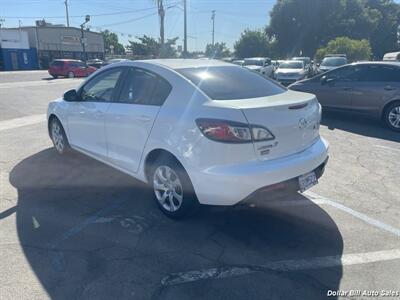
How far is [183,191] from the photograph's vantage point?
326 centimetres

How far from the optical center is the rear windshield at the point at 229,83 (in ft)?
10.9

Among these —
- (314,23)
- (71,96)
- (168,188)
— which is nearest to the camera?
(168,188)

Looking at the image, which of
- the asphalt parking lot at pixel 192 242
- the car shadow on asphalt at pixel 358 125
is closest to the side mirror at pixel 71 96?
the asphalt parking lot at pixel 192 242

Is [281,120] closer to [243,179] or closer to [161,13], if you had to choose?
[243,179]

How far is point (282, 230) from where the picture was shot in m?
3.35

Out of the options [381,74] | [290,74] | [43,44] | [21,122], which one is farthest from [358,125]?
[43,44]

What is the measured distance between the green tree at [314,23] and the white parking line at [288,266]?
5050cm

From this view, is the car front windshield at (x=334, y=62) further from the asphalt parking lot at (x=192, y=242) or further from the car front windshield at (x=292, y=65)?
the asphalt parking lot at (x=192, y=242)

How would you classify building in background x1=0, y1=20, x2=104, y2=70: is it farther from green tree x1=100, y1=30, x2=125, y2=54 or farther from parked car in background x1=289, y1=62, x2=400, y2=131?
parked car in background x1=289, y1=62, x2=400, y2=131

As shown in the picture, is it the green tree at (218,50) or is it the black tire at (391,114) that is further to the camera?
the green tree at (218,50)

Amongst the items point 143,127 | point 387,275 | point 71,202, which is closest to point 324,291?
point 387,275

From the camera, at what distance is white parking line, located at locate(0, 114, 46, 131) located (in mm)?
7926

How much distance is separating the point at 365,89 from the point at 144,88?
6.08 metres

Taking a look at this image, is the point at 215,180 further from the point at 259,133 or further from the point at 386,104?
the point at 386,104
